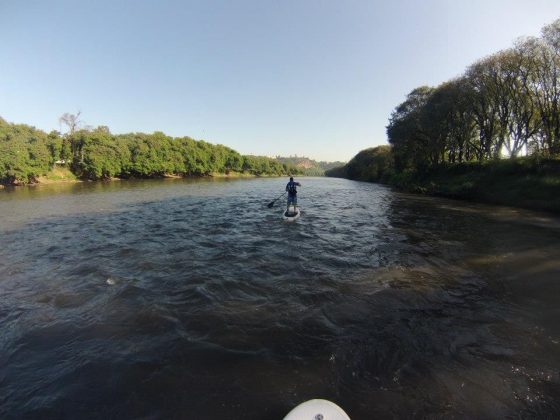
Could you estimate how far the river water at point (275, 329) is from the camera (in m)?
4.73

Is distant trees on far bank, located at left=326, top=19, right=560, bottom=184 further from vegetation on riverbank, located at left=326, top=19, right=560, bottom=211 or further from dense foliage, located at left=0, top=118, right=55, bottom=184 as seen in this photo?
dense foliage, located at left=0, top=118, right=55, bottom=184

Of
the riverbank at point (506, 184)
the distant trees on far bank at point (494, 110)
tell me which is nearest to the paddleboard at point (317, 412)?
the riverbank at point (506, 184)

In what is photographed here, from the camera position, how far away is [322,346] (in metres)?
6.07

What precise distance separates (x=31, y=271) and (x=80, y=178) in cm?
7025

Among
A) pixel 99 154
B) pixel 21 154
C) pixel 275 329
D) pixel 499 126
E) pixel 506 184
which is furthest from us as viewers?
pixel 99 154

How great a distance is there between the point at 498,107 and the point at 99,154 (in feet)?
261

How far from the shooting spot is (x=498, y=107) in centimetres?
3869

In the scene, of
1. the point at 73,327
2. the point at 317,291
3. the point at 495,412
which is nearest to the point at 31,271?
the point at 73,327

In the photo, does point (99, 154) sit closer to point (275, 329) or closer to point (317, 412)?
point (275, 329)

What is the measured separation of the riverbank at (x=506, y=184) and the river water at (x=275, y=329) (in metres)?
18.1

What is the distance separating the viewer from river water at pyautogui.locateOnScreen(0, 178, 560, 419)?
186 inches

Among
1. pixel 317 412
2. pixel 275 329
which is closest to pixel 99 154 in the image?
pixel 275 329

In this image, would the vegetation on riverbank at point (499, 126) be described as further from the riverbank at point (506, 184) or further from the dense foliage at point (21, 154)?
the dense foliage at point (21, 154)

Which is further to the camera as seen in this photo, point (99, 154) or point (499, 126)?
point (99, 154)
